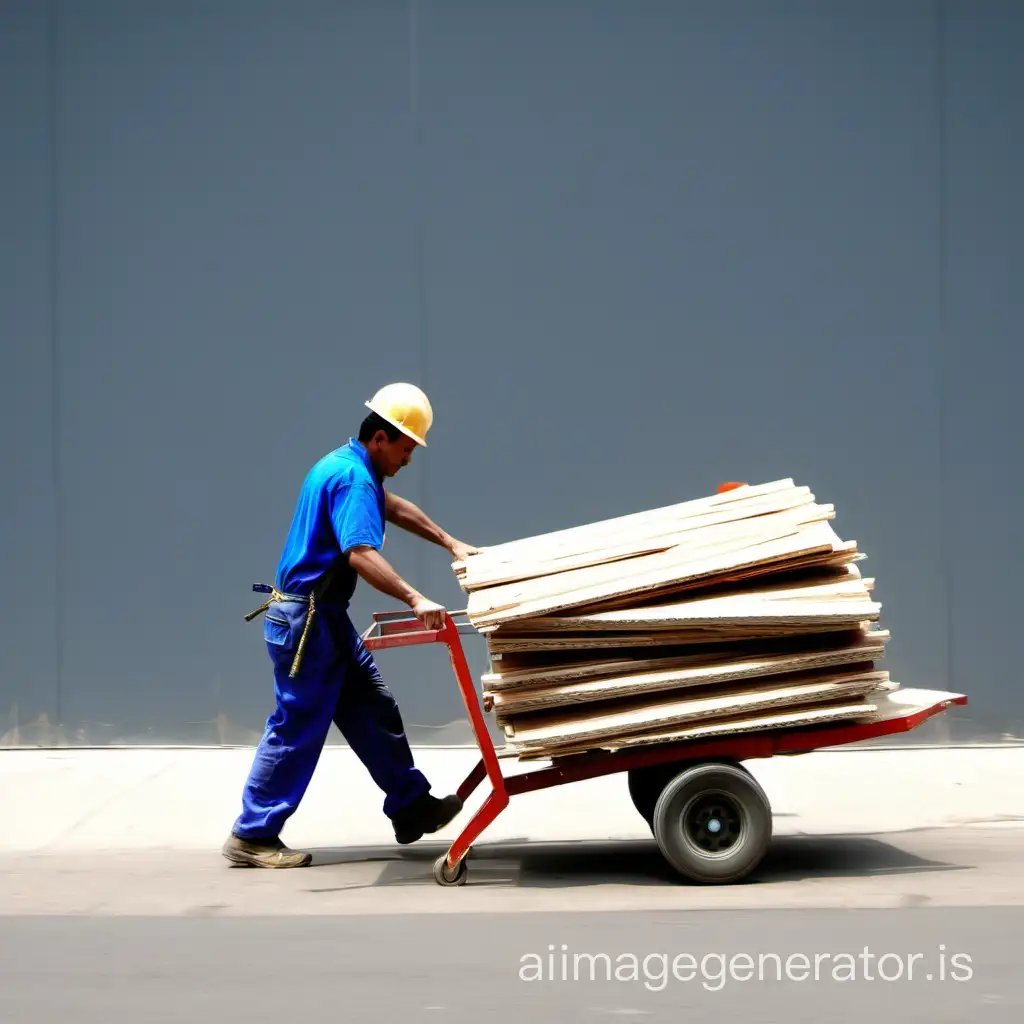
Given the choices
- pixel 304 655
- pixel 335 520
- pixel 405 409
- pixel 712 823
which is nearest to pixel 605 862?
pixel 712 823

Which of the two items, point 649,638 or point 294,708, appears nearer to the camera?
point 649,638

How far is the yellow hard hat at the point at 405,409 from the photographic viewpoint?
634cm

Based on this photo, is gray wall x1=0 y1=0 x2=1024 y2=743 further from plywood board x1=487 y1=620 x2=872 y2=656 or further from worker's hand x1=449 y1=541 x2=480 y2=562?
plywood board x1=487 y1=620 x2=872 y2=656

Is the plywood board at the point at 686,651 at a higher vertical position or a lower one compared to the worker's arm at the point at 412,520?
lower

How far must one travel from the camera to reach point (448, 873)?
6141 mm

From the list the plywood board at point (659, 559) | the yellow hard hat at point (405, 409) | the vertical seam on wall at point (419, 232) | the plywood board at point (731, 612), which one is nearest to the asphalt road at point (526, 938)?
the plywood board at point (731, 612)

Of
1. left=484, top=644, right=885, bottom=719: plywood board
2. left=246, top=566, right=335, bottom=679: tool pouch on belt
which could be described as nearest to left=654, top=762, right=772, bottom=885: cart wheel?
left=484, top=644, right=885, bottom=719: plywood board

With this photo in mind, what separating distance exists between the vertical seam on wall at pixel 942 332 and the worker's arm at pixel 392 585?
450 cm

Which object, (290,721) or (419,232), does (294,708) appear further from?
(419,232)

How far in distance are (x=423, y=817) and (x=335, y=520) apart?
145 cm

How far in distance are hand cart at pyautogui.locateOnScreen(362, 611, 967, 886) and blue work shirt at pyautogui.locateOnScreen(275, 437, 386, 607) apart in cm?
49

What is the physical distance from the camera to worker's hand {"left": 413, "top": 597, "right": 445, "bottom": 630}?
588 centimetres

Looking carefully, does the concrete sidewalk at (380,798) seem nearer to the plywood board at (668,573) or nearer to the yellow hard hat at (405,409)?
the plywood board at (668,573)

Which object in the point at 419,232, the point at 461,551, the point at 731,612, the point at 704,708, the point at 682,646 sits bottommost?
the point at 704,708
